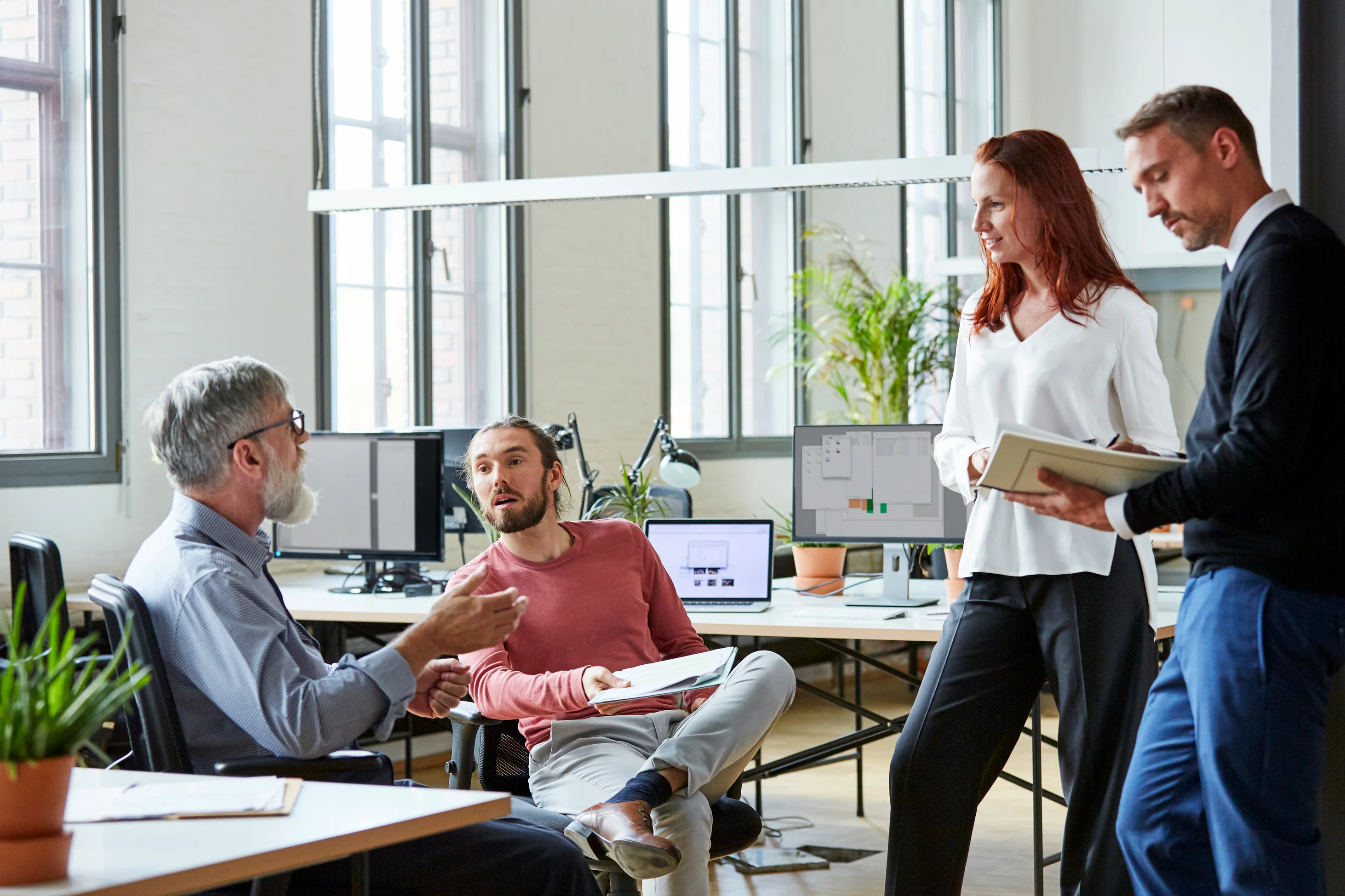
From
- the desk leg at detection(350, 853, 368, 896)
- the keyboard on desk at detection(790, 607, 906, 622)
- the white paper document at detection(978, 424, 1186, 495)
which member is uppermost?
the white paper document at detection(978, 424, 1186, 495)

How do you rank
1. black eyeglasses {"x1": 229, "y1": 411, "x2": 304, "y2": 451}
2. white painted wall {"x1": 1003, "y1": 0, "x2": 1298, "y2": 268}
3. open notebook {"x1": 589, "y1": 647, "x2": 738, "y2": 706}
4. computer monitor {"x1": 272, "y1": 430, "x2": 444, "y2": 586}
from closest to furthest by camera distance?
black eyeglasses {"x1": 229, "y1": 411, "x2": 304, "y2": 451} < open notebook {"x1": 589, "y1": 647, "x2": 738, "y2": 706} < computer monitor {"x1": 272, "y1": 430, "x2": 444, "y2": 586} < white painted wall {"x1": 1003, "y1": 0, "x2": 1298, "y2": 268}

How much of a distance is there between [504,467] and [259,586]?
0.99 m

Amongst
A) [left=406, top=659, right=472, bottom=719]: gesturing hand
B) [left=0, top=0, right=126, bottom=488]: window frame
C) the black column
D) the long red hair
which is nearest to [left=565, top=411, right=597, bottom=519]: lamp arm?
[left=0, top=0, right=126, bottom=488]: window frame

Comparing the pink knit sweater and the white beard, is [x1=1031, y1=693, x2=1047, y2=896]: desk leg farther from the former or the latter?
the white beard

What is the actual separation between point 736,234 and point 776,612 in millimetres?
4365

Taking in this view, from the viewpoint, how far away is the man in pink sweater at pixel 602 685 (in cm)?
259

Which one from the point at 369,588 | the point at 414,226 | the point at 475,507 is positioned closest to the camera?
the point at 369,588

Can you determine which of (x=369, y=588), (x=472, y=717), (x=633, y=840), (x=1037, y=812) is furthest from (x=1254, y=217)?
(x=369, y=588)

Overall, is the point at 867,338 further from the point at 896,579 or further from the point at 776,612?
the point at 776,612

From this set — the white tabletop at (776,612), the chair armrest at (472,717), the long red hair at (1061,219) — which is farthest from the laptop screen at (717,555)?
the long red hair at (1061,219)

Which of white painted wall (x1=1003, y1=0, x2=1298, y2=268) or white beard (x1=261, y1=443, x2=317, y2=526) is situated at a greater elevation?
white painted wall (x1=1003, y1=0, x2=1298, y2=268)

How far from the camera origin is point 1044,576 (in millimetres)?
2412

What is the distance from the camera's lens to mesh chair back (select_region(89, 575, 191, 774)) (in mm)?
2027

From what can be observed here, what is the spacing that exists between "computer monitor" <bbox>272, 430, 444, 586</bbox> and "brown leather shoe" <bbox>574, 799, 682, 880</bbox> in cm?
215
